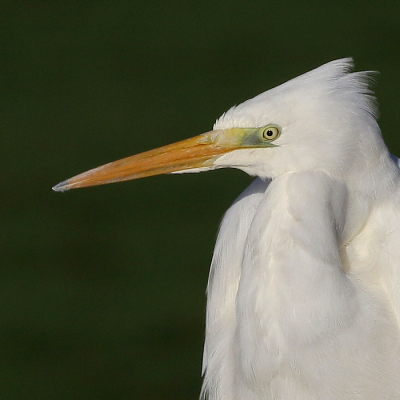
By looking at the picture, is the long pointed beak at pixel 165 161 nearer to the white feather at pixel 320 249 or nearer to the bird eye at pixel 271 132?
the white feather at pixel 320 249

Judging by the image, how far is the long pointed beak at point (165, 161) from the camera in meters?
2.50

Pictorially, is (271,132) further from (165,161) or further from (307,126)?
(165,161)

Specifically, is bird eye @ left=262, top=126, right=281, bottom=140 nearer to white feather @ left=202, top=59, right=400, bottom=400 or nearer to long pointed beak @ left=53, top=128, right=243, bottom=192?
white feather @ left=202, top=59, right=400, bottom=400

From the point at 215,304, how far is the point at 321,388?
623 mm

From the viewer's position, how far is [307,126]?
2285mm

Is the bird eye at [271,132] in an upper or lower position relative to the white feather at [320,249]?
upper

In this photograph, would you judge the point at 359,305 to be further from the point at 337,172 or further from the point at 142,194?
the point at 142,194

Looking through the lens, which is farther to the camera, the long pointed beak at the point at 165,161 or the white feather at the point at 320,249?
the long pointed beak at the point at 165,161

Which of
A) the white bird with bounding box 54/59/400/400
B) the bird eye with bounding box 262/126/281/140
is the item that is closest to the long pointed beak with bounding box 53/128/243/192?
the white bird with bounding box 54/59/400/400

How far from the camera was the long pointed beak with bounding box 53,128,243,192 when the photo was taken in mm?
2500

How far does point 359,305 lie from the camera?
237 centimetres

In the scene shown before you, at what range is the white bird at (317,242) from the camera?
2279 mm

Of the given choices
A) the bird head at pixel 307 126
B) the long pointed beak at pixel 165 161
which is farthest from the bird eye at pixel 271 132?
the long pointed beak at pixel 165 161

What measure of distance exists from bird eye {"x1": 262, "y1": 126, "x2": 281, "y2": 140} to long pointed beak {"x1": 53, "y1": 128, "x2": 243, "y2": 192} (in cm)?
15
